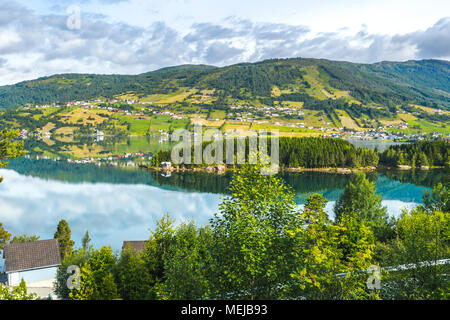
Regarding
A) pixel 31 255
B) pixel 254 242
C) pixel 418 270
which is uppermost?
pixel 254 242

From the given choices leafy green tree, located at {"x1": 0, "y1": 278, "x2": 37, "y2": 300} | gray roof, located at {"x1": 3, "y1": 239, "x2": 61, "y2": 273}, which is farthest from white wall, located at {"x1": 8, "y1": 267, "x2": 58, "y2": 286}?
leafy green tree, located at {"x1": 0, "y1": 278, "x2": 37, "y2": 300}

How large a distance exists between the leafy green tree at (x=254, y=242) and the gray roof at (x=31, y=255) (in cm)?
1644

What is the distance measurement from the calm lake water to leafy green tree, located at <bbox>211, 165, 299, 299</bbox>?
23.0 metres

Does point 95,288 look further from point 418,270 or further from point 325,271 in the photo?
point 418,270

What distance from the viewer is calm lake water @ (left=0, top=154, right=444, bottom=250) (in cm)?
3434

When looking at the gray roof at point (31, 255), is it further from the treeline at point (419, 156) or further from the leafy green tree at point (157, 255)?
the treeline at point (419, 156)

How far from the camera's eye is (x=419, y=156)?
3007 inches

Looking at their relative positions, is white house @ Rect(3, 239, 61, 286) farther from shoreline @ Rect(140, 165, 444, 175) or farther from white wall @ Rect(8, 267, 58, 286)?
shoreline @ Rect(140, 165, 444, 175)

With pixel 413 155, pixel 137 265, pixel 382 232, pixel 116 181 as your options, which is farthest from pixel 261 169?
pixel 413 155

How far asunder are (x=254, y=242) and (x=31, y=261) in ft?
59.6

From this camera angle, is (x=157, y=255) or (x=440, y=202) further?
(x=440, y=202)

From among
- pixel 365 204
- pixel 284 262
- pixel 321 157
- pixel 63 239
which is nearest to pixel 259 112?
pixel 321 157

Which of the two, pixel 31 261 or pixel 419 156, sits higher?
pixel 419 156

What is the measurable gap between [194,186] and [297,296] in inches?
1989
